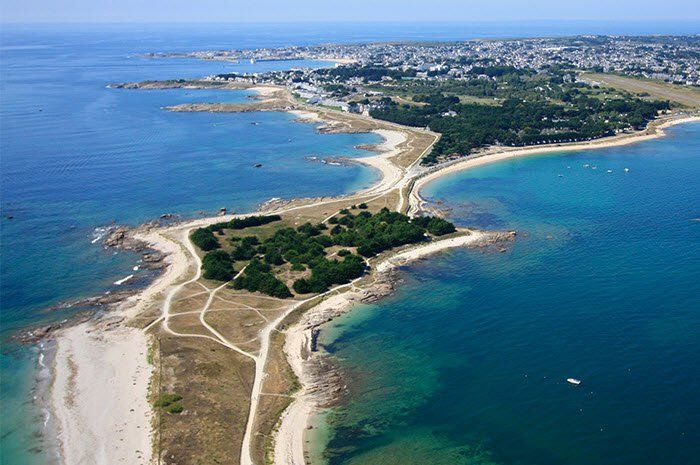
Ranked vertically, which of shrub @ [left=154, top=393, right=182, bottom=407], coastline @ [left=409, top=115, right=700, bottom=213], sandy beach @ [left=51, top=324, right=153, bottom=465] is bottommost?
sandy beach @ [left=51, top=324, right=153, bottom=465]

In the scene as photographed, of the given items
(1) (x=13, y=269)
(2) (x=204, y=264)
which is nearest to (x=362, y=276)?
(2) (x=204, y=264)

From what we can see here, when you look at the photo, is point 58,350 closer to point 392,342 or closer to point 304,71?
point 392,342

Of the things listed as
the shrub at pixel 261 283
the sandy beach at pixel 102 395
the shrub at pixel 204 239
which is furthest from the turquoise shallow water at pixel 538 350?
the shrub at pixel 204 239

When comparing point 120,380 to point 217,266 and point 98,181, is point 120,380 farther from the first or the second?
point 98,181

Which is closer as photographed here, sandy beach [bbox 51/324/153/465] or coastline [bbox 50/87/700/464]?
sandy beach [bbox 51/324/153/465]

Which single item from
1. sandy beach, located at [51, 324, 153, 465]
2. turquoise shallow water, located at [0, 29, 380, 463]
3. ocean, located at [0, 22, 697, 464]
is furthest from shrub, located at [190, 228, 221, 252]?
sandy beach, located at [51, 324, 153, 465]

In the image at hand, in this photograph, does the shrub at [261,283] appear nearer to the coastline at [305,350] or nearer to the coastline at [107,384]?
the coastline at [305,350]

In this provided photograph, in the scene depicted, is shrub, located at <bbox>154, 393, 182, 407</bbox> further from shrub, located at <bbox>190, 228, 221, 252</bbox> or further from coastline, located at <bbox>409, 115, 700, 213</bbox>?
coastline, located at <bbox>409, 115, 700, 213</bbox>
